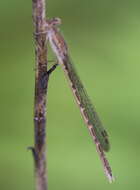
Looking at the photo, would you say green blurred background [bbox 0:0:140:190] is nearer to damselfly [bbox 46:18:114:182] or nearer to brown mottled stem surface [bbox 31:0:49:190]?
damselfly [bbox 46:18:114:182]

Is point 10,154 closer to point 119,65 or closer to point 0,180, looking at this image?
point 0,180

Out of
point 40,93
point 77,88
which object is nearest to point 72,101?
point 77,88

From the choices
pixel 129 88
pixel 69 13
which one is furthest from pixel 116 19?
pixel 129 88

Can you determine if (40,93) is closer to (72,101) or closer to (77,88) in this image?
(77,88)

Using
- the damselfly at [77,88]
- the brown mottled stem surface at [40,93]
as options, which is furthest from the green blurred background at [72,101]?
the brown mottled stem surface at [40,93]

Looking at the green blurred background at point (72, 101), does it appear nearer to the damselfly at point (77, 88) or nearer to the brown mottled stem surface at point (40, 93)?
the damselfly at point (77, 88)

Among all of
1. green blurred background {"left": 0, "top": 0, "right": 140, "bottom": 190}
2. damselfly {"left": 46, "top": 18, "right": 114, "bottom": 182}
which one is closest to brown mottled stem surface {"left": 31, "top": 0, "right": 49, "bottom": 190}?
damselfly {"left": 46, "top": 18, "right": 114, "bottom": 182}
